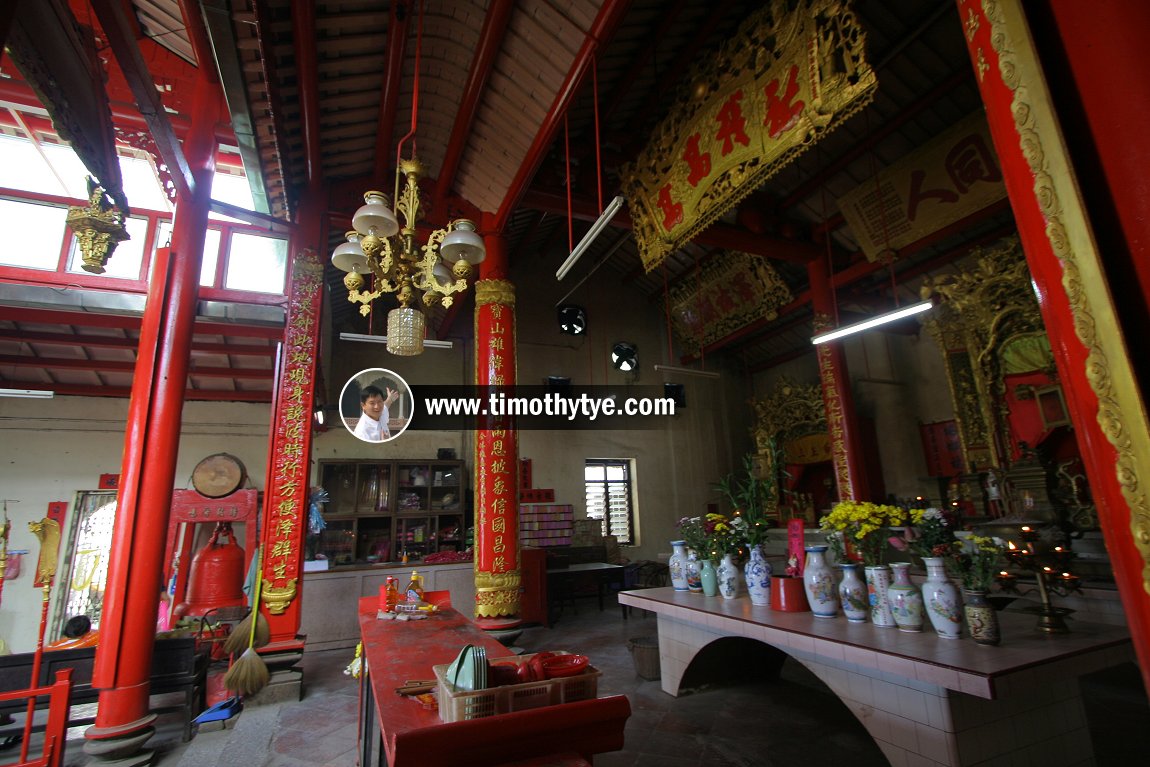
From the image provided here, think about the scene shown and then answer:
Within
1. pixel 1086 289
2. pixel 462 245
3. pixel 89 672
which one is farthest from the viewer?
pixel 89 672

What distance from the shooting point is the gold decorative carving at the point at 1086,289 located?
36.4 inches

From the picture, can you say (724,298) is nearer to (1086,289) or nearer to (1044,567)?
(1044,567)

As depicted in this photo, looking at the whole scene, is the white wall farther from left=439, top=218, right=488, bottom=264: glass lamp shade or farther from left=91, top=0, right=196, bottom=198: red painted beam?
left=439, top=218, right=488, bottom=264: glass lamp shade

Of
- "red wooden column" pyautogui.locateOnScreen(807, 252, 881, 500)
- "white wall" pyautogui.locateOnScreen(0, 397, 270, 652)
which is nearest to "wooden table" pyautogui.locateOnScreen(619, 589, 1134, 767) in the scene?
"red wooden column" pyautogui.locateOnScreen(807, 252, 881, 500)

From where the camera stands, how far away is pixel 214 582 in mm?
5367

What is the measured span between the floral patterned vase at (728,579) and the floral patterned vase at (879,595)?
0.92 metres

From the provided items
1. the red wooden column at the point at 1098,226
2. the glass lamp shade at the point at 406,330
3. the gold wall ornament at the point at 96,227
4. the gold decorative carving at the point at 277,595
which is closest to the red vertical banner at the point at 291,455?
the gold decorative carving at the point at 277,595

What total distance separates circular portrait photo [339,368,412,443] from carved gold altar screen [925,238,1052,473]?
7342 mm

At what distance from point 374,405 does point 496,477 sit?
1.90 m

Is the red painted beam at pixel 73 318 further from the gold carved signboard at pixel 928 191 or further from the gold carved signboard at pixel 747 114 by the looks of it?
the gold carved signboard at pixel 928 191

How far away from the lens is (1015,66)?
3.78ft

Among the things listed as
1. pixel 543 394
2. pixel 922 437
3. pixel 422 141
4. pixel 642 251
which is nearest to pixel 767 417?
pixel 922 437

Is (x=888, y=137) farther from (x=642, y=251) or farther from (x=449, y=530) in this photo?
(x=449, y=530)

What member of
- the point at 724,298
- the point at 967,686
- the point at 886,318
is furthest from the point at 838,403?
the point at 967,686
